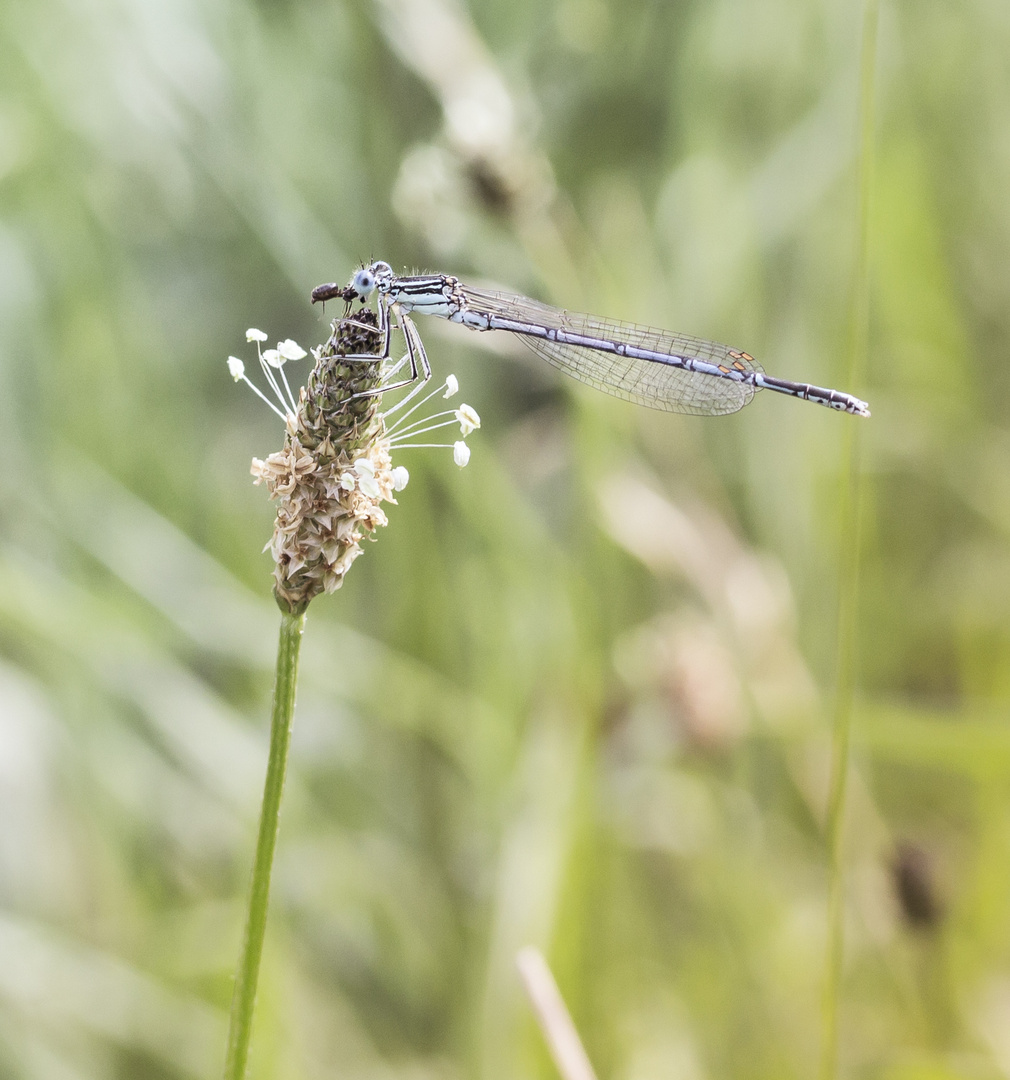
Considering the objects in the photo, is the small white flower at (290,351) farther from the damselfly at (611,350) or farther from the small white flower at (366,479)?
the damselfly at (611,350)

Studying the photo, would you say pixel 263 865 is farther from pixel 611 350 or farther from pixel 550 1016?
pixel 611 350

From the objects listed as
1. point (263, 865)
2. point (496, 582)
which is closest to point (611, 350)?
point (496, 582)

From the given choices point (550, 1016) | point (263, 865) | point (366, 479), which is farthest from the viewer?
point (550, 1016)

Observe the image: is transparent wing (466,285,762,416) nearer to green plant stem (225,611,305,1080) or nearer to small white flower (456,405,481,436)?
small white flower (456,405,481,436)

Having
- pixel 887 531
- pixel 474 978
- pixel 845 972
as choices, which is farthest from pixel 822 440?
pixel 474 978

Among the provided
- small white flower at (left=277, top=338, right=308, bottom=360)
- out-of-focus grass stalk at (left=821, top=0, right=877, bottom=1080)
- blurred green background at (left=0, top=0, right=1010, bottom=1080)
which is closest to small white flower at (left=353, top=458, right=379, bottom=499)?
small white flower at (left=277, top=338, right=308, bottom=360)

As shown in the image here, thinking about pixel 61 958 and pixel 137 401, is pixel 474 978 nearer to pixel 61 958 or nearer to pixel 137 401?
pixel 61 958
